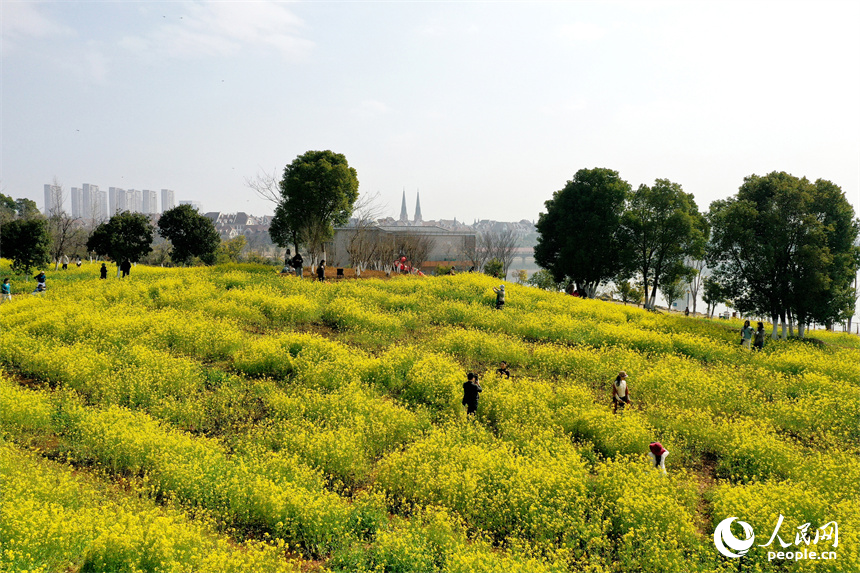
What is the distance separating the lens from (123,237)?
41219 millimetres

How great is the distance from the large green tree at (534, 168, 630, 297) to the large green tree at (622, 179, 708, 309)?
1013mm

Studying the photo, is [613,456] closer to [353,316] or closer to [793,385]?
[793,385]

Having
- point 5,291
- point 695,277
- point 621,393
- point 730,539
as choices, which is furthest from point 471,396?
point 695,277

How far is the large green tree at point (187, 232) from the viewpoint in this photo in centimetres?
4219

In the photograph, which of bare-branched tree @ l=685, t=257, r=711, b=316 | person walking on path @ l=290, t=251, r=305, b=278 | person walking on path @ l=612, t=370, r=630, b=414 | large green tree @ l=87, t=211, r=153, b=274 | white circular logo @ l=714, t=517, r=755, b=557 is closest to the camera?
white circular logo @ l=714, t=517, r=755, b=557

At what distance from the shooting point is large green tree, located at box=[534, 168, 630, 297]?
114 feet

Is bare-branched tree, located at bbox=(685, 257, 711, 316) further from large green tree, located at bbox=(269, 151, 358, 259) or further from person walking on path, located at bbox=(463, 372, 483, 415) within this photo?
person walking on path, located at bbox=(463, 372, 483, 415)

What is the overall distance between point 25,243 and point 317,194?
15749 millimetres

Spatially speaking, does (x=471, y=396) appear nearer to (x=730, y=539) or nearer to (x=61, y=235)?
(x=730, y=539)

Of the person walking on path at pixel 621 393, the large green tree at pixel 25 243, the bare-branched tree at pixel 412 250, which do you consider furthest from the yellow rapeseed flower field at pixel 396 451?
the bare-branched tree at pixel 412 250

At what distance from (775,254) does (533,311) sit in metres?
12.3

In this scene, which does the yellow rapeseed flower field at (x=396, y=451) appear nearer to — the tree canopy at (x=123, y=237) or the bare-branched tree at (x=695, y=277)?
the bare-branched tree at (x=695, y=277)

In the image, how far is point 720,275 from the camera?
28.1 metres

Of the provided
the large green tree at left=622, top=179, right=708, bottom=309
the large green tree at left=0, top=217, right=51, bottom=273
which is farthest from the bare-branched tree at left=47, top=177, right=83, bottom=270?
the large green tree at left=622, top=179, right=708, bottom=309
